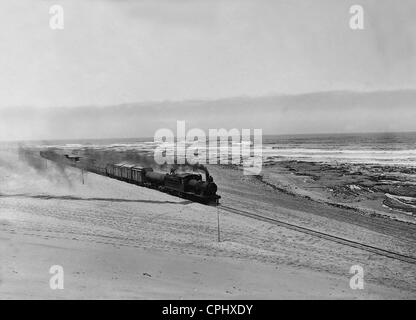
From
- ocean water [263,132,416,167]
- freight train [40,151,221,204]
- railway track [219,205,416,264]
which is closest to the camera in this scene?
railway track [219,205,416,264]

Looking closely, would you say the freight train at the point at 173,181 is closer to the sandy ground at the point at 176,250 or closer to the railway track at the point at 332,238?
the sandy ground at the point at 176,250

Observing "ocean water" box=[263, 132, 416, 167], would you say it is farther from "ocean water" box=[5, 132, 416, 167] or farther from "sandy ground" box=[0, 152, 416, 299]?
"sandy ground" box=[0, 152, 416, 299]

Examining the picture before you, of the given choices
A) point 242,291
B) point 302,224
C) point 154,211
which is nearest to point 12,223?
point 154,211

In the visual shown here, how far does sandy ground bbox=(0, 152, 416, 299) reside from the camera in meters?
13.5

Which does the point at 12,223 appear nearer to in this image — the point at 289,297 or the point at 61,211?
the point at 61,211

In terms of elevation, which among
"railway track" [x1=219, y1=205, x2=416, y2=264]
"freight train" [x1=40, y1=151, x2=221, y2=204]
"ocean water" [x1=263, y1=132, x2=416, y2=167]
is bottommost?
"railway track" [x1=219, y1=205, x2=416, y2=264]

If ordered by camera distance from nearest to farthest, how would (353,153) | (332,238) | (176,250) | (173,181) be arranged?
(176,250)
(332,238)
(173,181)
(353,153)

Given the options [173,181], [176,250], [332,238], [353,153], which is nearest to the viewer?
[176,250]

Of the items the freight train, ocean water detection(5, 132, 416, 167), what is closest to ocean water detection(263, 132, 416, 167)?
ocean water detection(5, 132, 416, 167)

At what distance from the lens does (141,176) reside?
31.2 meters

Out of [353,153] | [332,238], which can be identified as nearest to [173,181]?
[332,238]

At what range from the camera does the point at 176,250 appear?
17.3 m

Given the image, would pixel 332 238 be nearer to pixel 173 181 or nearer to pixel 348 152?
pixel 173 181

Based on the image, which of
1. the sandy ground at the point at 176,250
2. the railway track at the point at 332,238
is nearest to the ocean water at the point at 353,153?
the sandy ground at the point at 176,250
